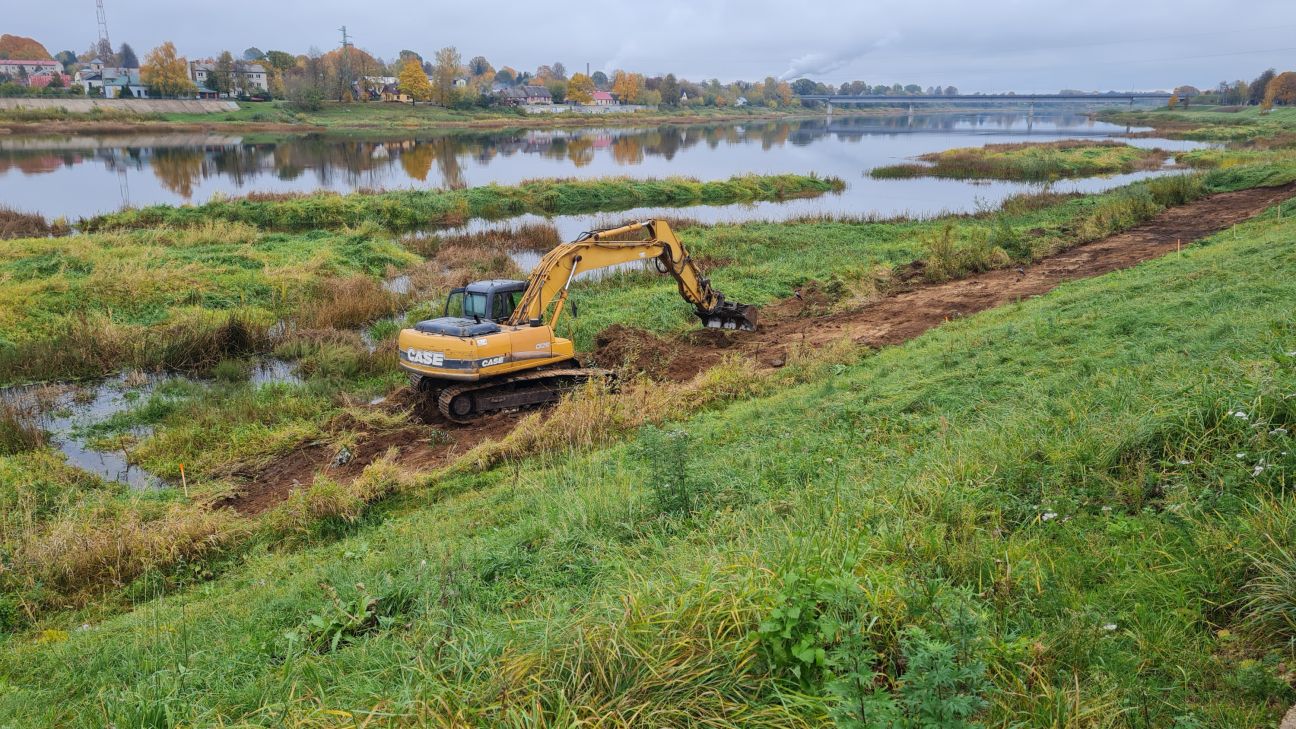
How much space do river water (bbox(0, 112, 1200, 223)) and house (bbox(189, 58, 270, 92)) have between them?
39813 mm

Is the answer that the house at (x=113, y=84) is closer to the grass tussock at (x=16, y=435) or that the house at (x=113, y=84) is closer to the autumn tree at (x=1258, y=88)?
the grass tussock at (x=16, y=435)

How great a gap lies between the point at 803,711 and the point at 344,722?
2129 millimetres

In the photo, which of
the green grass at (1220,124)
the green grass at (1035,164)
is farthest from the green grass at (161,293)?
the green grass at (1220,124)

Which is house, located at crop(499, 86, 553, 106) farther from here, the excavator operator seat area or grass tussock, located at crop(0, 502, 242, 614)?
grass tussock, located at crop(0, 502, 242, 614)

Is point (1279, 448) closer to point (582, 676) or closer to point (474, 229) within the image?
point (582, 676)

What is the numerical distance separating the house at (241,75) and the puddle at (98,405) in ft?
330

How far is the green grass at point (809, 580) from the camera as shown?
3461 mm

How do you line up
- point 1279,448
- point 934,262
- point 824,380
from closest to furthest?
point 1279,448
point 824,380
point 934,262

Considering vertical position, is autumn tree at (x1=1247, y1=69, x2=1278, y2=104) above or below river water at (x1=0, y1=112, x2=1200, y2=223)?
above

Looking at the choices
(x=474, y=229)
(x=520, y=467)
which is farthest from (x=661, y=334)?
(x=474, y=229)

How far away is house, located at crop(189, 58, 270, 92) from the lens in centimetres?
10656

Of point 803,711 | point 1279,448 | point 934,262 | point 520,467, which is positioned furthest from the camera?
point 934,262

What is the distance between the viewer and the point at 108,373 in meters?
15.4

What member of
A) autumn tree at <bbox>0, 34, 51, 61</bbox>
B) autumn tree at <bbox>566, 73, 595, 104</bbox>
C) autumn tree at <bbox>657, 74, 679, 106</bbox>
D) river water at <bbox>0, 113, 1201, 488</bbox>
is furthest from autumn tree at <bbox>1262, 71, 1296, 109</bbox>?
autumn tree at <bbox>0, 34, 51, 61</bbox>
